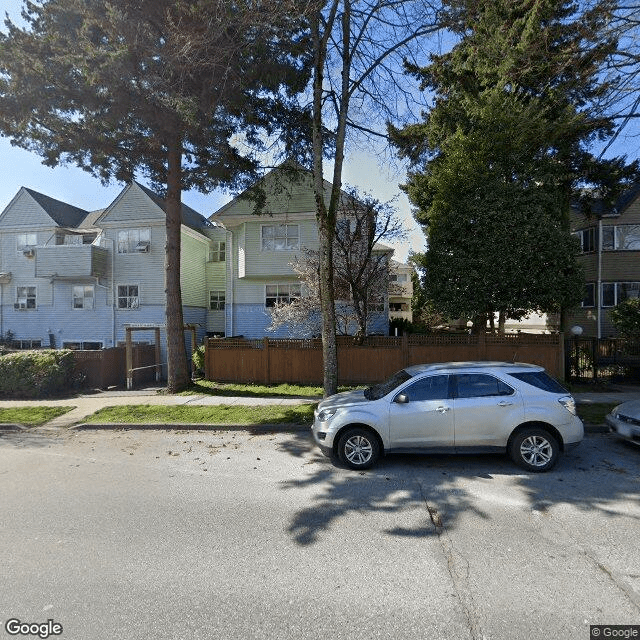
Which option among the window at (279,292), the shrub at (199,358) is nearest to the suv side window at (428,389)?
the shrub at (199,358)

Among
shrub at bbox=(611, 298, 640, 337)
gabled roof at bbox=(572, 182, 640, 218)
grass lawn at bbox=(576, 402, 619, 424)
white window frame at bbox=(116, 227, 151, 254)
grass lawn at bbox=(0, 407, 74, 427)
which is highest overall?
gabled roof at bbox=(572, 182, 640, 218)

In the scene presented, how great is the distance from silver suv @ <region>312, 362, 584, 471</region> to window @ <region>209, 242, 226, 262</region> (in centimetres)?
1913

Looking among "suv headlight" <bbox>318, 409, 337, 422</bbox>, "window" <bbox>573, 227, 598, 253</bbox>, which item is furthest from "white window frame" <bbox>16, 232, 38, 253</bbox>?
"window" <bbox>573, 227, 598, 253</bbox>

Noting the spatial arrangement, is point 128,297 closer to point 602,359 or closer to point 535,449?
point 535,449

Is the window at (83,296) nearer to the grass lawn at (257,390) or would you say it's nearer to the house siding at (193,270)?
the house siding at (193,270)

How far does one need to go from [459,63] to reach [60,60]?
1142cm

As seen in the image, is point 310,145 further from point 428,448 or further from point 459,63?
point 428,448

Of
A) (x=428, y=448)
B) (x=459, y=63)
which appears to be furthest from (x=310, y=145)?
(x=428, y=448)

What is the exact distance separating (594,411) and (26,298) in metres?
26.8

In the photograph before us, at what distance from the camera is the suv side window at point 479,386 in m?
5.73

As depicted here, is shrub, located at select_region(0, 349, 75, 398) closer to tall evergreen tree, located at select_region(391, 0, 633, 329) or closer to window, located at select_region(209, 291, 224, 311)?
window, located at select_region(209, 291, 224, 311)

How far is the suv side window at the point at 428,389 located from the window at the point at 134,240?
18.4 m

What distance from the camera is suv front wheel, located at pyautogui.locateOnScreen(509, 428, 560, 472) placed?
5.51 m

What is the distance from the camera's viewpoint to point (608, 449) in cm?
657
